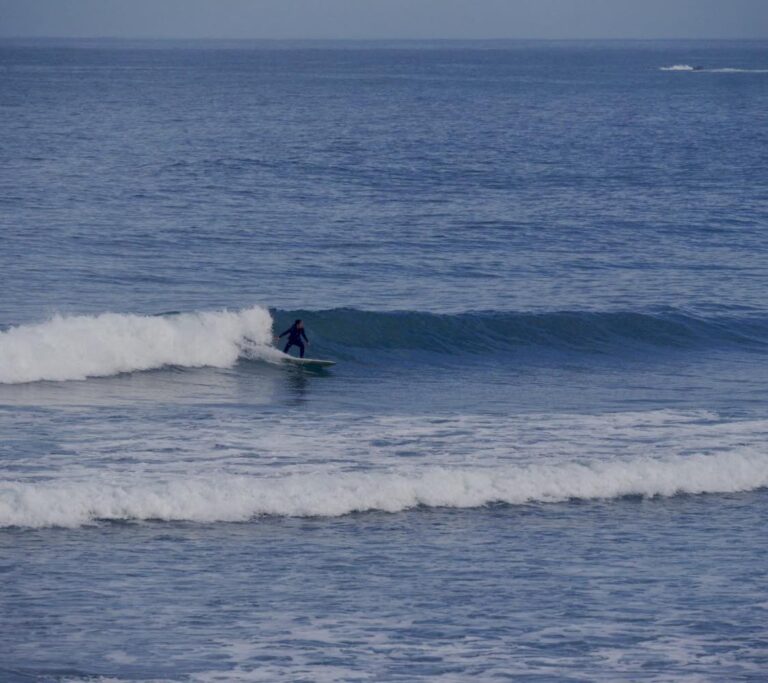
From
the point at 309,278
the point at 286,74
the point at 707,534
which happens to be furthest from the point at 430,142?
the point at 286,74

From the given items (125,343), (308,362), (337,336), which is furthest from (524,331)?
(125,343)

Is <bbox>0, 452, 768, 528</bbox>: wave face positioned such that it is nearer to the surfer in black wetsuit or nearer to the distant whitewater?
Result: the distant whitewater

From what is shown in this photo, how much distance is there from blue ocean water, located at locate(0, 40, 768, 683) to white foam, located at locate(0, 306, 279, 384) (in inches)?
2.6

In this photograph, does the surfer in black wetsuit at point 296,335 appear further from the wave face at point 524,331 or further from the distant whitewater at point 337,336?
the wave face at point 524,331

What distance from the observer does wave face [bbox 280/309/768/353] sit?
32062 mm

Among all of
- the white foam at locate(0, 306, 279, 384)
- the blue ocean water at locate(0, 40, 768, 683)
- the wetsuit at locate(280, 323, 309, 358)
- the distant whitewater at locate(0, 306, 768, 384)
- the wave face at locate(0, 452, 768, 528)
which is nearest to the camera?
the blue ocean water at locate(0, 40, 768, 683)

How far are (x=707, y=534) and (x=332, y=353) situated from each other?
1422 cm

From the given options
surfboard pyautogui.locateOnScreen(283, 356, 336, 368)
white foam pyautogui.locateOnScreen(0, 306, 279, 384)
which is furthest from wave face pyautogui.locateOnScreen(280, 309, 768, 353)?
white foam pyautogui.locateOnScreen(0, 306, 279, 384)

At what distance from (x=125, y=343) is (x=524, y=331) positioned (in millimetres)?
9266

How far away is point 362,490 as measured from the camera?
19.2 m

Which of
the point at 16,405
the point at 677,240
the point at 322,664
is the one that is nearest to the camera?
the point at 322,664

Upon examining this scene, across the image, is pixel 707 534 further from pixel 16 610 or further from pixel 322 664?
pixel 16 610

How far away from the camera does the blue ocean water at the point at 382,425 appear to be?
14891 millimetres

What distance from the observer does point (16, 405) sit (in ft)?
81.7
